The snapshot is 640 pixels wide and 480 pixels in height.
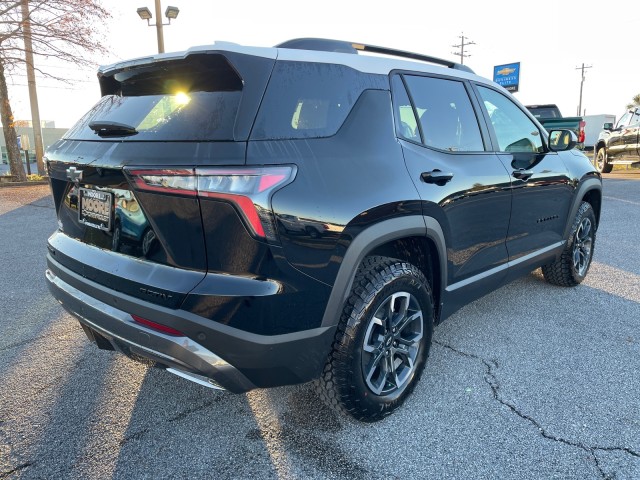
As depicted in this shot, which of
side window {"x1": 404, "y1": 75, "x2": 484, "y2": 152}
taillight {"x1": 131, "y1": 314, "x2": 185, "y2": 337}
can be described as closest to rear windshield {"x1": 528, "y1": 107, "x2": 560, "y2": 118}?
side window {"x1": 404, "y1": 75, "x2": 484, "y2": 152}

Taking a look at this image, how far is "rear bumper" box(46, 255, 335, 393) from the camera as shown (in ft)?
6.07

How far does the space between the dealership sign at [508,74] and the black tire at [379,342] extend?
4521cm

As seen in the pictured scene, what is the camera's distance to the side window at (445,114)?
2.66 meters

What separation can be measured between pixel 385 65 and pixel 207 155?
1.18 metres

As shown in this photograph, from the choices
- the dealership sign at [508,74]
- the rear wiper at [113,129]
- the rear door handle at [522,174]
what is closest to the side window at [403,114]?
the rear door handle at [522,174]

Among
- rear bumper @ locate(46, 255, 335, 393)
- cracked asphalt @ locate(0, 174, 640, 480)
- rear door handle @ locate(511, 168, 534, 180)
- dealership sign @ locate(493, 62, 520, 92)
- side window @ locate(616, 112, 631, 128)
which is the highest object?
dealership sign @ locate(493, 62, 520, 92)

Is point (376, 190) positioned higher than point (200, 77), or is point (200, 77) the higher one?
point (200, 77)

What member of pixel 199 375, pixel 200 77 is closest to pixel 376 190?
pixel 200 77

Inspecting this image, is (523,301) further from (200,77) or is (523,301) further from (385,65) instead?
(200,77)

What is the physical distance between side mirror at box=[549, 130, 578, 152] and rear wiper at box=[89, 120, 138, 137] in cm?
315

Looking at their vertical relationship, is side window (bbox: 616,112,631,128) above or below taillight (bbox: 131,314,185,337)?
above

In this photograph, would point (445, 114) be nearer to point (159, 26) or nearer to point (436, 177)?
point (436, 177)

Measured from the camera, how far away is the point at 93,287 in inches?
85.1

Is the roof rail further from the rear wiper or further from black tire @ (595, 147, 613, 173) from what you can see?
black tire @ (595, 147, 613, 173)
